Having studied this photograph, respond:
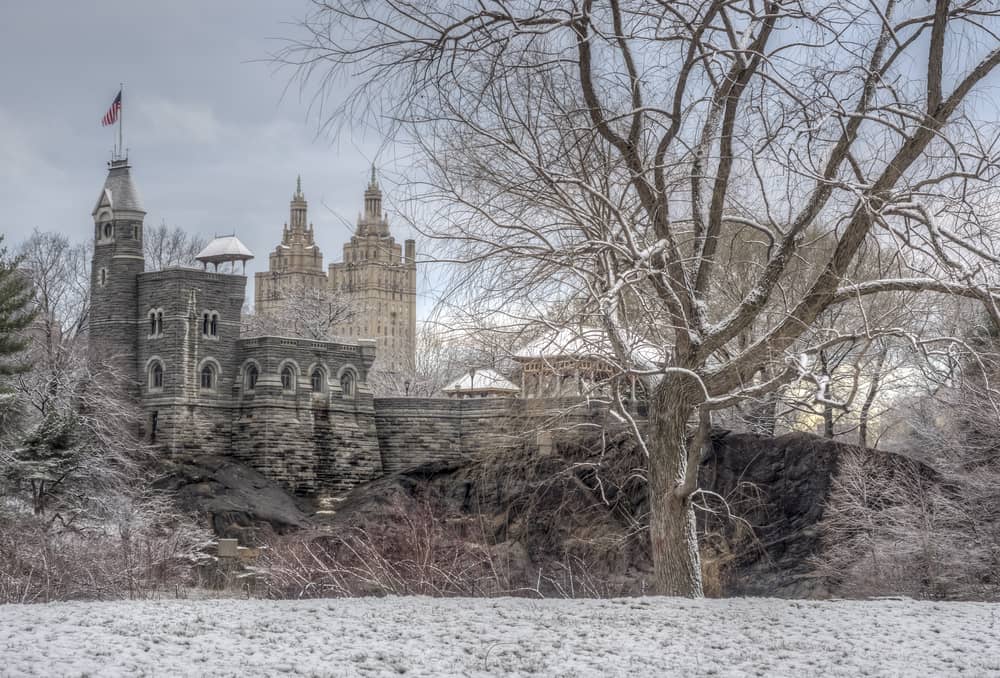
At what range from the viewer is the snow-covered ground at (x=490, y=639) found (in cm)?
620

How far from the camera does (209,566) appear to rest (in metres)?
32.9

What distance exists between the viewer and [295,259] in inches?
4471

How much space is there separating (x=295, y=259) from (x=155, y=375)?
72527 millimetres

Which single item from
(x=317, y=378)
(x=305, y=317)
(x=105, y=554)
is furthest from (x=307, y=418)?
(x=105, y=554)

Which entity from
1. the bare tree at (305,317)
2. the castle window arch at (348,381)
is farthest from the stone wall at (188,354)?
the bare tree at (305,317)

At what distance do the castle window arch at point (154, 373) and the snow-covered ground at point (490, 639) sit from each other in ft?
116

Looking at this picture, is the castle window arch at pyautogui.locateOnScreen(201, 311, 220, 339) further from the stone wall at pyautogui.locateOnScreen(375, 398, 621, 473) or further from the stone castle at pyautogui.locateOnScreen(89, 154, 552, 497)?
the stone wall at pyautogui.locateOnScreen(375, 398, 621, 473)

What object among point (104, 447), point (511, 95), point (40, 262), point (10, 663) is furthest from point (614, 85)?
point (40, 262)

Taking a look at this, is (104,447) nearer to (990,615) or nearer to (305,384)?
(305,384)

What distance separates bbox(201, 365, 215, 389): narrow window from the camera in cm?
4194

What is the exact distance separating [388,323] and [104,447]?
257ft

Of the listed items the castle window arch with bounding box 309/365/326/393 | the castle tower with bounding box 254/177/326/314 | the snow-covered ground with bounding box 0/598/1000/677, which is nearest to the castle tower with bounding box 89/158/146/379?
the castle window arch with bounding box 309/365/326/393

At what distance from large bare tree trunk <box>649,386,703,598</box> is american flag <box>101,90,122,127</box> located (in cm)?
3833

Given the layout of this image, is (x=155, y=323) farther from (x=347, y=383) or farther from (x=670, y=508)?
(x=670, y=508)
